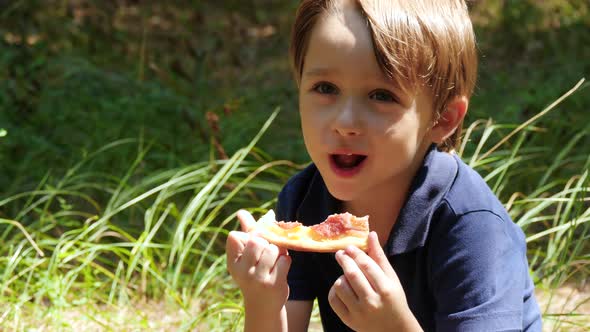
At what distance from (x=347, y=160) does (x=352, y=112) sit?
5.7 inches

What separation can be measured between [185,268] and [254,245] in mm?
1445

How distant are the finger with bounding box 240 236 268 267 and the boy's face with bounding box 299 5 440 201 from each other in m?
0.23

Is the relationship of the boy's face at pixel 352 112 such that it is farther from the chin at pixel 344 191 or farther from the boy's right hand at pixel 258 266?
the boy's right hand at pixel 258 266

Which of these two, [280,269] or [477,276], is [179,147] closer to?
[280,269]

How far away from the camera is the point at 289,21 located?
6754 millimetres

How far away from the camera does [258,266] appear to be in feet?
6.66

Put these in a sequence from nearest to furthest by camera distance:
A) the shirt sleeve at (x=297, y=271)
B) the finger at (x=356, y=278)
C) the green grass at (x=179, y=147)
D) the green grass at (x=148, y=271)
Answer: the finger at (x=356, y=278), the shirt sleeve at (x=297, y=271), the green grass at (x=148, y=271), the green grass at (x=179, y=147)

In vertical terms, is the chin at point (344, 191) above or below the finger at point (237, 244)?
above

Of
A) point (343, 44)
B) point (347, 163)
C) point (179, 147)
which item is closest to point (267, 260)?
point (347, 163)

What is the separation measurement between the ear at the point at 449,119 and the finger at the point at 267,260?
55 cm

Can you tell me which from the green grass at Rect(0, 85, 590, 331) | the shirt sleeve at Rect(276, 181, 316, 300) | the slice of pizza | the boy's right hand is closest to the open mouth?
the slice of pizza

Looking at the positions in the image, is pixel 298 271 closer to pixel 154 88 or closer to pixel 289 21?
pixel 154 88

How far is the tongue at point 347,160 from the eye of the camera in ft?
6.89

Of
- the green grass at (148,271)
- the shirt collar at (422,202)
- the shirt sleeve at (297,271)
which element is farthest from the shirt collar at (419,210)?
the green grass at (148,271)
